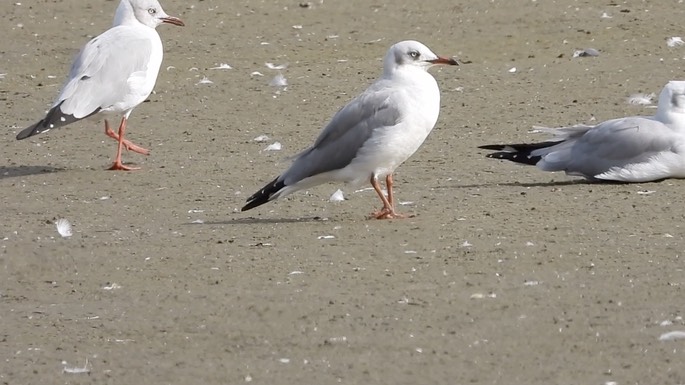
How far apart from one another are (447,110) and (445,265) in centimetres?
485

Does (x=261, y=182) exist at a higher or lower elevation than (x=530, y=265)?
lower

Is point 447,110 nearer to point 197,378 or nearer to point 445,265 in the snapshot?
point 445,265

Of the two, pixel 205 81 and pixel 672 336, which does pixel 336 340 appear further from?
pixel 205 81

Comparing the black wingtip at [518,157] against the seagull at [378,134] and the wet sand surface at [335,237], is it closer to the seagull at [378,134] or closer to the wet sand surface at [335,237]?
the wet sand surface at [335,237]

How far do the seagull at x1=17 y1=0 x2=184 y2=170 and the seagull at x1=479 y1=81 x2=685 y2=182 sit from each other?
9.80 ft

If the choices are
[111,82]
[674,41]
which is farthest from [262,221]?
[674,41]

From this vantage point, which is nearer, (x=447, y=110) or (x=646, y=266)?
(x=646, y=266)

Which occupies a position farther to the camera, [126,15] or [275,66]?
[275,66]

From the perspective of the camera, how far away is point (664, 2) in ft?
52.6

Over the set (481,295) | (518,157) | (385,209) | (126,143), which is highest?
(481,295)

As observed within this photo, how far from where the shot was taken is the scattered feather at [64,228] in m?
9.08

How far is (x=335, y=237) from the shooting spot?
8617 millimetres

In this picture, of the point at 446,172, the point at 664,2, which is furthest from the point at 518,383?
the point at 664,2

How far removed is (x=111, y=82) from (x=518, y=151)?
328cm
